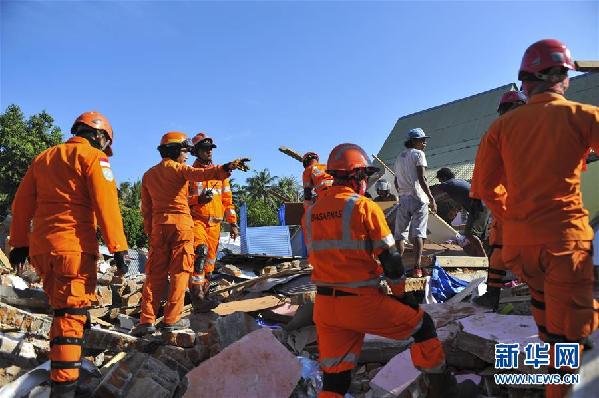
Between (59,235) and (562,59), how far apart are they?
11.5 feet

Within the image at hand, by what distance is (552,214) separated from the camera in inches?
98.1

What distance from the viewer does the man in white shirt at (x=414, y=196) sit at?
6.03 m

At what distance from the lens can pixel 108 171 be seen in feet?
12.2

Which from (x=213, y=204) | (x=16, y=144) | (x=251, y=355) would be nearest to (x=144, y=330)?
(x=251, y=355)

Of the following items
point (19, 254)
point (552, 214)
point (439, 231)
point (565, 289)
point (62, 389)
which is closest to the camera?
point (565, 289)

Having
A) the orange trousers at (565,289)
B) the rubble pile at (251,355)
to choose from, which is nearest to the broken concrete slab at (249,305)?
the rubble pile at (251,355)

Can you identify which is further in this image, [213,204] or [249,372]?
[213,204]

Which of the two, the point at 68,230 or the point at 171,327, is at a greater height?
the point at 68,230

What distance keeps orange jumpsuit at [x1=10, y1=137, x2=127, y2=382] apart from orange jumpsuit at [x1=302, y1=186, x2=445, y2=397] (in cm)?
169

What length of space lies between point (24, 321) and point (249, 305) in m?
2.55

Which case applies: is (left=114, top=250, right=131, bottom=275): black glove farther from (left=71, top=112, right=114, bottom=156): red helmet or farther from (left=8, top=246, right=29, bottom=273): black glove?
(left=71, top=112, right=114, bottom=156): red helmet

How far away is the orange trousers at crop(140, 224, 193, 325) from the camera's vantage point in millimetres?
4809

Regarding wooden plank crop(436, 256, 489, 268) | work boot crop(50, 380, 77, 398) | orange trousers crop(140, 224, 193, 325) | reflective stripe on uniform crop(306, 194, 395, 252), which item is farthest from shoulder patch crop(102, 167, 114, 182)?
wooden plank crop(436, 256, 489, 268)

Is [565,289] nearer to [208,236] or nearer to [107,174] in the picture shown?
[107,174]
